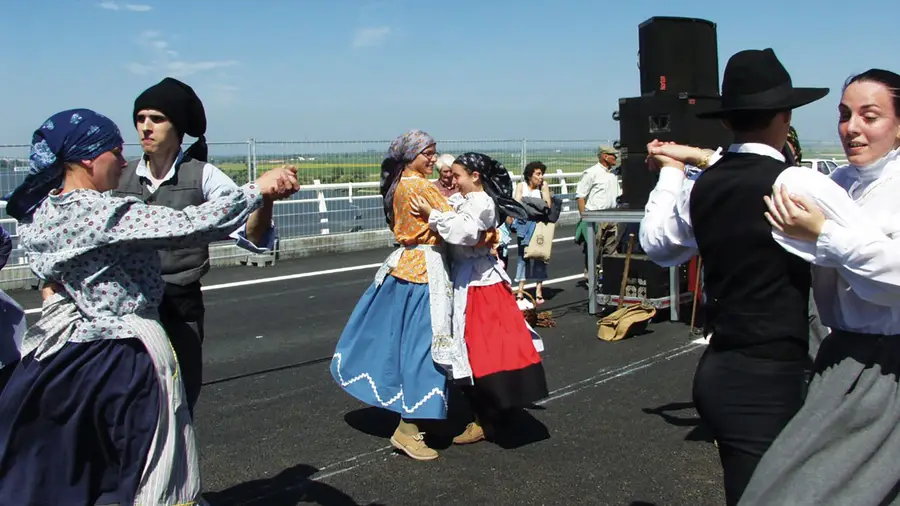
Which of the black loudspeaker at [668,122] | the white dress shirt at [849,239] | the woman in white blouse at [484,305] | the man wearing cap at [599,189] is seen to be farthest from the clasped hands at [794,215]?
the man wearing cap at [599,189]

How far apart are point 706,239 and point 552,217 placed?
692cm

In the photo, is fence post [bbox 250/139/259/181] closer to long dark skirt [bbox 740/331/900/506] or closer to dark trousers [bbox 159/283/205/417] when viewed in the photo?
dark trousers [bbox 159/283/205/417]

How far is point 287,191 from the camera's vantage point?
301cm

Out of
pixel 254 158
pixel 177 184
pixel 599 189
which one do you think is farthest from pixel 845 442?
pixel 254 158

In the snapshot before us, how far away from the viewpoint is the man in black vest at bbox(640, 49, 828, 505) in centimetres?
257

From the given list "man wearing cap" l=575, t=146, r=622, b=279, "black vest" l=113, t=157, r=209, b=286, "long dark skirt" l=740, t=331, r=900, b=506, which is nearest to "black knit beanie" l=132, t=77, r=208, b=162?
"black vest" l=113, t=157, r=209, b=286

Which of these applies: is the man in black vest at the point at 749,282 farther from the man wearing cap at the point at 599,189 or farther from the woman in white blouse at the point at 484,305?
the man wearing cap at the point at 599,189

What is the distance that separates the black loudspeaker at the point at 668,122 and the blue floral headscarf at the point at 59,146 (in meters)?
6.80

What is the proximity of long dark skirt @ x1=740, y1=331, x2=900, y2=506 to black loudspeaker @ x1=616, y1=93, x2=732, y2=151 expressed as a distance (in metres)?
6.53

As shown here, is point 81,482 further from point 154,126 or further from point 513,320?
point 513,320

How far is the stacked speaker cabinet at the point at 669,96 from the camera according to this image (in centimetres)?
894

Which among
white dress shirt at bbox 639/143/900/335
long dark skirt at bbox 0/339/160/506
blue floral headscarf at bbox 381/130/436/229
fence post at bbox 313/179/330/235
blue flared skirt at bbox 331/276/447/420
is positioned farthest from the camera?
fence post at bbox 313/179/330/235

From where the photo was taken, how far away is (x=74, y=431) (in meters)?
2.80

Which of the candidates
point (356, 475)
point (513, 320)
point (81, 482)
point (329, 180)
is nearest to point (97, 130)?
point (81, 482)
